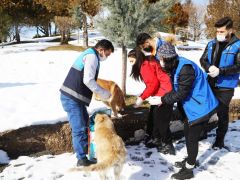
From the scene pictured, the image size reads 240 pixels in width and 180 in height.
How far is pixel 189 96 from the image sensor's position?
172 inches

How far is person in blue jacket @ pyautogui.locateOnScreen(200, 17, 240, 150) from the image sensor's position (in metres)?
5.04

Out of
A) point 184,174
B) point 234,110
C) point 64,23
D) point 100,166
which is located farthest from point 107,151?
point 64,23

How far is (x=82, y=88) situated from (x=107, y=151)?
1.06 metres

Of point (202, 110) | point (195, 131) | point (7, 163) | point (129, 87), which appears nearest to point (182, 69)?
point (202, 110)

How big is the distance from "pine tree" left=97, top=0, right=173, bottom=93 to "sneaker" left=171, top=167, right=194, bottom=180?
353 centimetres

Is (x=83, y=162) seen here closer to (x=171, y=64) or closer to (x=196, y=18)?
(x=171, y=64)

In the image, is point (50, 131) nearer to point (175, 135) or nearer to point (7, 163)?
point (7, 163)

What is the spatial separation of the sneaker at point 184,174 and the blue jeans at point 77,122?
1.39m

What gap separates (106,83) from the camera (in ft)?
21.4

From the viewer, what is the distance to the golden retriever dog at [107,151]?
383 centimetres

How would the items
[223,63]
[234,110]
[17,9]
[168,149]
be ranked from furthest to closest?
1. [17,9]
2. [234,110]
3. [168,149]
4. [223,63]

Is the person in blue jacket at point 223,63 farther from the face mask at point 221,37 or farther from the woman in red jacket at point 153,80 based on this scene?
the woman in red jacket at point 153,80

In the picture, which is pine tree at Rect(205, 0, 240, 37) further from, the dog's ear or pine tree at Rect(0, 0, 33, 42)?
the dog's ear

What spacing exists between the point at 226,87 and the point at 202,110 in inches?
45.7
